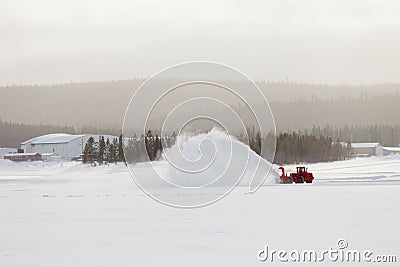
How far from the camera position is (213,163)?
1007 inches

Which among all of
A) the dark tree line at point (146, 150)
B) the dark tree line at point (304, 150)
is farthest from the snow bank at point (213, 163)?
the dark tree line at point (304, 150)

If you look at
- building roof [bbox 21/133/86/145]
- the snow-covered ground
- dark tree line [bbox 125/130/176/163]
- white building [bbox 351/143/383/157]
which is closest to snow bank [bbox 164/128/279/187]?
dark tree line [bbox 125/130/176/163]

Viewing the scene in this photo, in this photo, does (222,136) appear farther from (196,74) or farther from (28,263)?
(28,263)

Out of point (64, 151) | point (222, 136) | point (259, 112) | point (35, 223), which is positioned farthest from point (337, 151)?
point (35, 223)

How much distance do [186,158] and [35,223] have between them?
13.5 meters

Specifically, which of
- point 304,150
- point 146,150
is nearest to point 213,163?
point 146,150

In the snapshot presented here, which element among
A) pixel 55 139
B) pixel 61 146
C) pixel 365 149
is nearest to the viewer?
pixel 61 146

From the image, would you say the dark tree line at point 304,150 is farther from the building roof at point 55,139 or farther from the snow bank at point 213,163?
the building roof at point 55,139

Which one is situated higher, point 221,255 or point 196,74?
point 196,74

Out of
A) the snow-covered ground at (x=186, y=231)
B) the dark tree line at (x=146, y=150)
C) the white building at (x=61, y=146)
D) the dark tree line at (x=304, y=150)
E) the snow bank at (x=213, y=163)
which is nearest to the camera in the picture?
the snow-covered ground at (x=186, y=231)

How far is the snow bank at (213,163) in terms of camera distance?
24469 mm

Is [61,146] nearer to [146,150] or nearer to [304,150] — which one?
[304,150]

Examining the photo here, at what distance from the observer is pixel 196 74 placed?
1509 centimetres

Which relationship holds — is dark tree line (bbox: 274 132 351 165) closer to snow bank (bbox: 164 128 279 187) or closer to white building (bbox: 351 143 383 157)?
white building (bbox: 351 143 383 157)
